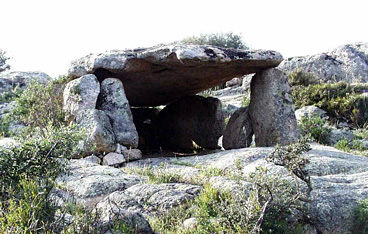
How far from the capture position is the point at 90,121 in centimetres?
1002

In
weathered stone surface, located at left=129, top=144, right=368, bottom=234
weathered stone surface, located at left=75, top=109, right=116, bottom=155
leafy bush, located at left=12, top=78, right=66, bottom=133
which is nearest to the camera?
weathered stone surface, located at left=129, top=144, right=368, bottom=234

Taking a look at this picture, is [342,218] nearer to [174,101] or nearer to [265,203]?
[265,203]

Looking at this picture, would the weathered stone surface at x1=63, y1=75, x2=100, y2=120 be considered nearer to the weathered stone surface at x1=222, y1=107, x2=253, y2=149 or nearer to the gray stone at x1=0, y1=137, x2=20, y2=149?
the gray stone at x1=0, y1=137, x2=20, y2=149

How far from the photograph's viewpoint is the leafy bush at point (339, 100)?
Result: 15245mm

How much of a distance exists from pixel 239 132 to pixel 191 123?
2.36 meters

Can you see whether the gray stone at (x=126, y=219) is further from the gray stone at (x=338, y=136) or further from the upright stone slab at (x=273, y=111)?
the gray stone at (x=338, y=136)

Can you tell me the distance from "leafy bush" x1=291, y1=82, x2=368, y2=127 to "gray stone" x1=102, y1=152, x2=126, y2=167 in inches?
319

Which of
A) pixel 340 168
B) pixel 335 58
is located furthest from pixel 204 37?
pixel 340 168

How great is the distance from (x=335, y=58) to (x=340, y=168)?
14.4 metres

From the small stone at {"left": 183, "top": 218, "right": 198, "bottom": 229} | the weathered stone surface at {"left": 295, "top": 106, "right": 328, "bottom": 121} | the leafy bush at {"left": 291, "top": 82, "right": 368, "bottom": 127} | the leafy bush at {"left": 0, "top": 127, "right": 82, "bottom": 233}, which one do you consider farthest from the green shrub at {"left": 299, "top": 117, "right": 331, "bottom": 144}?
the leafy bush at {"left": 0, "top": 127, "right": 82, "bottom": 233}

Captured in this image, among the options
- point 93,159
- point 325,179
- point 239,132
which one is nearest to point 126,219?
point 325,179

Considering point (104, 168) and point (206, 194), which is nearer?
point (206, 194)

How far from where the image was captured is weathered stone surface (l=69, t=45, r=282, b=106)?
35.0 feet

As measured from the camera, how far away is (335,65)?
21000 mm
